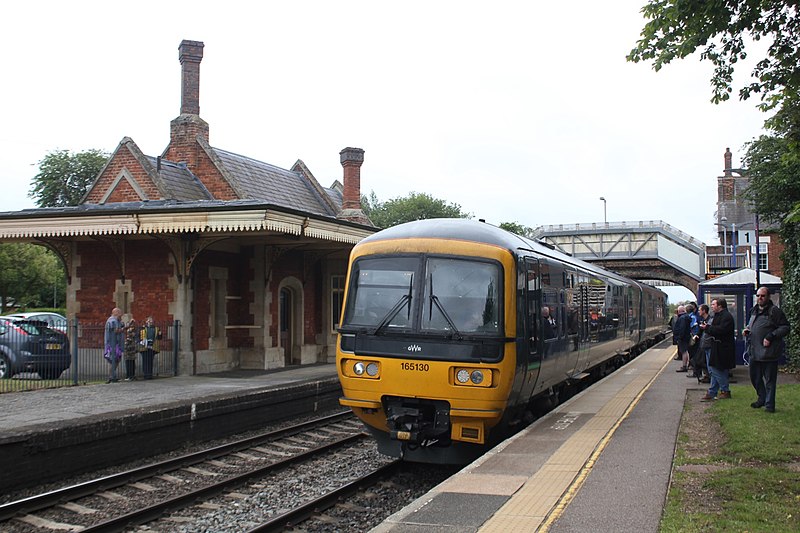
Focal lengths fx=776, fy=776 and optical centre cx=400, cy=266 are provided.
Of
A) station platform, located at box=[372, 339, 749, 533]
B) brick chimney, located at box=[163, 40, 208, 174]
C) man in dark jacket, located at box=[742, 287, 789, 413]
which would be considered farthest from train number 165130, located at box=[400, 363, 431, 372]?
brick chimney, located at box=[163, 40, 208, 174]

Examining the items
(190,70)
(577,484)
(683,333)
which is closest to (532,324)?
(577,484)

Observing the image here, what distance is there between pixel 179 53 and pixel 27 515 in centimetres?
2011

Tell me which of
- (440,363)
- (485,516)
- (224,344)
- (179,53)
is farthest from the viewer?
(179,53)

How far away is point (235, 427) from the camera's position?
13727 millimetres

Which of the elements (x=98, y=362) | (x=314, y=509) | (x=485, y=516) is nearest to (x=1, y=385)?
(x=98, y=362)

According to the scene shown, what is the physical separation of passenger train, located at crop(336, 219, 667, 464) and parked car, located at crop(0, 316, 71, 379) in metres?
10.2

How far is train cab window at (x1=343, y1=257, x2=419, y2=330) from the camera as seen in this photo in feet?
29.5

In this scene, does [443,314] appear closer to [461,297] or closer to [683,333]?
[461,297]

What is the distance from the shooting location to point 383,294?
30.2 ft

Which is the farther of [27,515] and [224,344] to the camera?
[224,344]

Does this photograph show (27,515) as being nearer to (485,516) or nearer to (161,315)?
(485,516)

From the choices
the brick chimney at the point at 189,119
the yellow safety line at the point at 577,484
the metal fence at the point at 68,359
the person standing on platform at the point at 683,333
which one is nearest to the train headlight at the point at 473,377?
the yellow safety line at the point at 577,484

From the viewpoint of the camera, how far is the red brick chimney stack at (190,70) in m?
25.1

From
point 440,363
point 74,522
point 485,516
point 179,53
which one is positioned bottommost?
point 74,522
